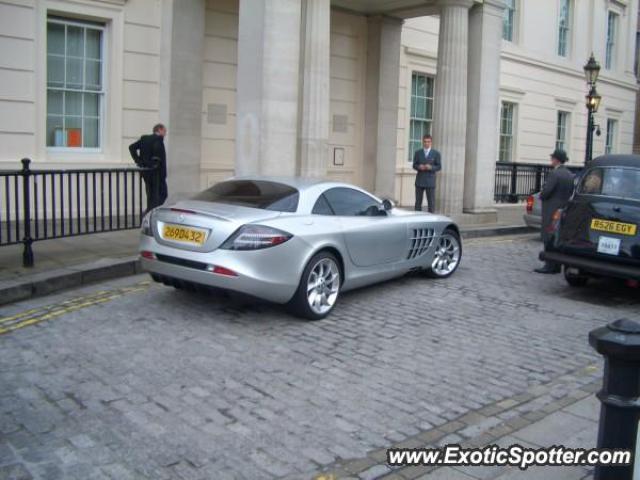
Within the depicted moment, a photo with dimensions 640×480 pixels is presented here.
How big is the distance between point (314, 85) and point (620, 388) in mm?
10292

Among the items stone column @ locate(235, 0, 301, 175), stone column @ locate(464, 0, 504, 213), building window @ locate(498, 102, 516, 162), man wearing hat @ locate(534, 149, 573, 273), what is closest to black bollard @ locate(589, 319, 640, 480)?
man wearing hat @ locate(534, 149, 573, 273)

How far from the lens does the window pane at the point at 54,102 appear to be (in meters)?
12.7

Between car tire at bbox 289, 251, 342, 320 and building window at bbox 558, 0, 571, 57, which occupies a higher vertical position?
building window at bbox 558, 0, 571, 57

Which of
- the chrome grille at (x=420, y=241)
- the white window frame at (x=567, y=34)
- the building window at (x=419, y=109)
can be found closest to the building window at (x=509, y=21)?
the white window frame at (x=567, y=34)

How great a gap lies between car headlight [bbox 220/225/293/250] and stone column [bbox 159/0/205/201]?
778 centimetres

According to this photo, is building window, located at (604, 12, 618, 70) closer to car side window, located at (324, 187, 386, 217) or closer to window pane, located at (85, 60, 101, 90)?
window pane, located at (85, 60, 101, 90)

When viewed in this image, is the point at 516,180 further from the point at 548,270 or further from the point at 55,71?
the point at 55,71

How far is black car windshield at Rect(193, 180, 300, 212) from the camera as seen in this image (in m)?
7.15

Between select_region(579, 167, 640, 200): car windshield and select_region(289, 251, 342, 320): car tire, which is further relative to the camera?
select_region(579, 167, 640, 200): car windshield

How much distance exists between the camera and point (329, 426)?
4527mm

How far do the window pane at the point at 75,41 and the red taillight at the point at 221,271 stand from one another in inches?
322

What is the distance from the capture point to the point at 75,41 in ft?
42.2

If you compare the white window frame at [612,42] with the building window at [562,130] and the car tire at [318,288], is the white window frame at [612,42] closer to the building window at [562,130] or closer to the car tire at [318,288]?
the building window at [562,130]

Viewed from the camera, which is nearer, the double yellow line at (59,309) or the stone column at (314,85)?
the double yellow line at (59,309)
